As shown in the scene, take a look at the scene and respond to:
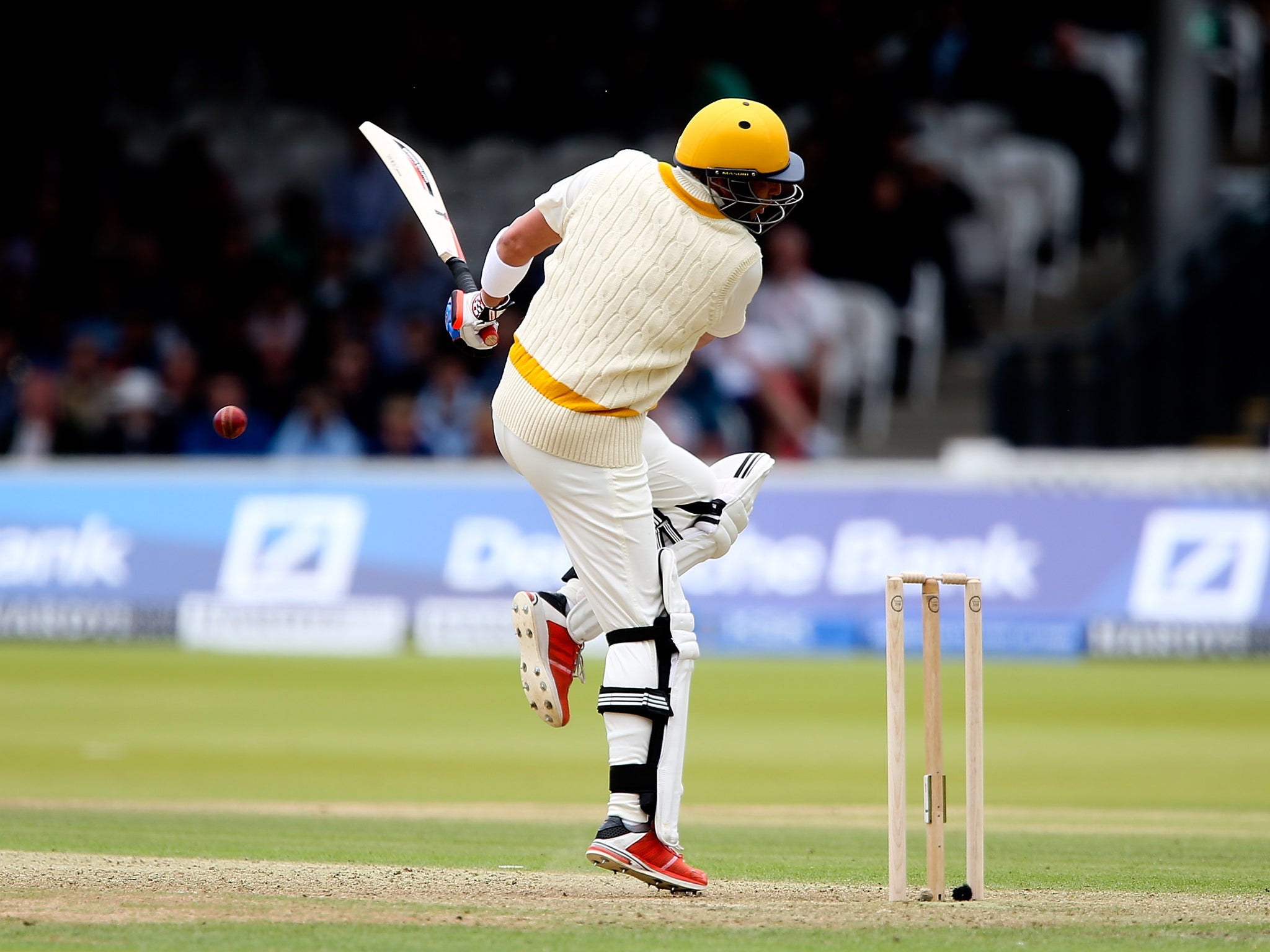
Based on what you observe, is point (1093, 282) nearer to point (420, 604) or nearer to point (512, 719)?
point (420, 604)

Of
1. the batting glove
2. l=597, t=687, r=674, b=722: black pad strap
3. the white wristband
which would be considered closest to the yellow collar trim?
the white wristband

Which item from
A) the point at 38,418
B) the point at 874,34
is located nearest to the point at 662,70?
the point at 874,34

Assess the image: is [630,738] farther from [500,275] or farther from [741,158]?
[741,158]

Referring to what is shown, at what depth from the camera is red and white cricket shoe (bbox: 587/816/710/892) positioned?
5.00 m

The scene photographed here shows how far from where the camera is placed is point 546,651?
18.0 feet

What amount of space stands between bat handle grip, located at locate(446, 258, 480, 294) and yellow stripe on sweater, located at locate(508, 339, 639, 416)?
34cm

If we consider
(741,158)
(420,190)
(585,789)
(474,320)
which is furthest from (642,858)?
(585,789)

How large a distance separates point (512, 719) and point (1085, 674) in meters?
3.77

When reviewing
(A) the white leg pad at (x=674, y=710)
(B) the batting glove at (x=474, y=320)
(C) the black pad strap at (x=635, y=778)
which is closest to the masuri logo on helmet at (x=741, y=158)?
(B) the batting glove at (x=474, y=320)

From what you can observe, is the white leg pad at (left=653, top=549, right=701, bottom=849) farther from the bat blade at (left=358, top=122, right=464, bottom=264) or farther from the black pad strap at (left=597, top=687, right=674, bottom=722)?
the bat blade at (left=358, top=122, right=464, bottom=264)

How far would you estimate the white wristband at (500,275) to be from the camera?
17.8 feet

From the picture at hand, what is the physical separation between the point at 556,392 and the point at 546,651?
737 mm

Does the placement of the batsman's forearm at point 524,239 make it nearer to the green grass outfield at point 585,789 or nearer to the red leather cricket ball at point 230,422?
the red leather cricket ball at point 230,422

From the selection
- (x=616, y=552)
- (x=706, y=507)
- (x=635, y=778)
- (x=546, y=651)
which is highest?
Answer: (x=706, y=507)
